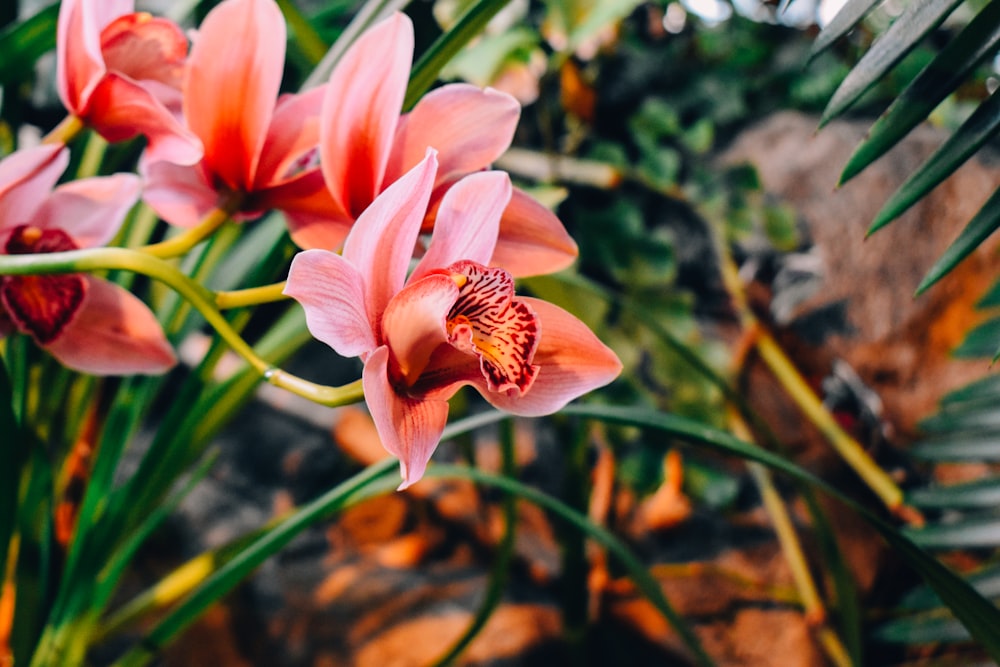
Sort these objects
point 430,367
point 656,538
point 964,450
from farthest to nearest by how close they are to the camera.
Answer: point 656,538 → point 964,450 → point 430,367

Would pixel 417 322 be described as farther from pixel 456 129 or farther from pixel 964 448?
pixel 964 448

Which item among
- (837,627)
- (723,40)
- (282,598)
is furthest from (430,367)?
(723,40)

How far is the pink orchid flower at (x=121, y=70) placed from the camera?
14.3 inches

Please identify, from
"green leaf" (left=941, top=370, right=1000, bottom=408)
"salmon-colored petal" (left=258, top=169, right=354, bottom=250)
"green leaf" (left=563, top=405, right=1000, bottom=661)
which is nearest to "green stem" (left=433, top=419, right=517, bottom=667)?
"green leaf" (left=563, top=405, right=1000, bottom=661)

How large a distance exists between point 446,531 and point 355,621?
0.22m

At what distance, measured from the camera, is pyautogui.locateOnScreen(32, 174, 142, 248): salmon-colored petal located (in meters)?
0.44

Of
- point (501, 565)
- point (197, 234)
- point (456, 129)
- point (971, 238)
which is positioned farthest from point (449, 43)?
point (501, 565)

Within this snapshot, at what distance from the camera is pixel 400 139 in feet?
1.17

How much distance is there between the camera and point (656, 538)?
1086mm

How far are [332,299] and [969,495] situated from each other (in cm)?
70

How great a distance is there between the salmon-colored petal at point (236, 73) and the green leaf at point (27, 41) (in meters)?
0.25

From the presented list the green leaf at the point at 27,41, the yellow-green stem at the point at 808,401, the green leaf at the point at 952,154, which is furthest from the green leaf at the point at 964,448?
the green leaf at the point at 27,41

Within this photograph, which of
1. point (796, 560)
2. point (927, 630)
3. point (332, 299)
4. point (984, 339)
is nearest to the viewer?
point (332, 299)

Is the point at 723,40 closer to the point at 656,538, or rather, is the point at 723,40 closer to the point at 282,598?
the point at 656,538
